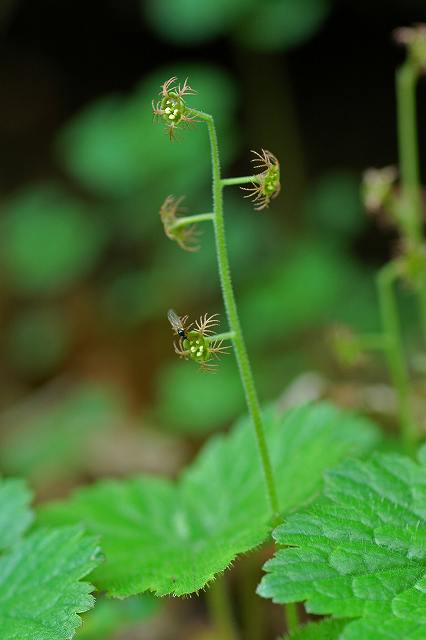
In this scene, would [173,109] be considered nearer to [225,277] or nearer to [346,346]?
[225,277]

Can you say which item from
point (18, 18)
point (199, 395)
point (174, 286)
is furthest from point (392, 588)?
point (18, 18)

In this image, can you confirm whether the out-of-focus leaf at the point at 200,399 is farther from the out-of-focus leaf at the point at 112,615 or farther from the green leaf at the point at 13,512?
the green leaf at the point at 13,512

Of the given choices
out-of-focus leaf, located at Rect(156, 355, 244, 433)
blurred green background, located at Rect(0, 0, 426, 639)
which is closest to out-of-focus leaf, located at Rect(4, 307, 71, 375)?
blurred green background, located at Rect(0, 0, 426, 639)

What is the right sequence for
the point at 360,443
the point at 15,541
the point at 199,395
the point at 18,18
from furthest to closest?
the point at 18,18 → the point at 199,395 → the point at 360,443 → the point at 15,541

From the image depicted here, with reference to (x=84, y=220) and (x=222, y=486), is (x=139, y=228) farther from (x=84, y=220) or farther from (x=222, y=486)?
(x=222, y=486)

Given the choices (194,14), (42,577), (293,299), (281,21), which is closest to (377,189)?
(42,577)

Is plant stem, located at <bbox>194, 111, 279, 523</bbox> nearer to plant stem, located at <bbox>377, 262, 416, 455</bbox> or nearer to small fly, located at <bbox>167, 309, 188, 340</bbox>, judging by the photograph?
small fly, located at <bbox>167, 309, 188, 340</bbox>

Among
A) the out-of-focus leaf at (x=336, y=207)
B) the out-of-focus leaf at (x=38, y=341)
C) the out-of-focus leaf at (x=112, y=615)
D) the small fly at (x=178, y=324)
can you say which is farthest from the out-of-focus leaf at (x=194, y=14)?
the small fly at (x=178, y=324)
